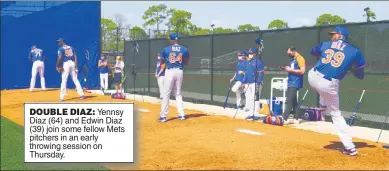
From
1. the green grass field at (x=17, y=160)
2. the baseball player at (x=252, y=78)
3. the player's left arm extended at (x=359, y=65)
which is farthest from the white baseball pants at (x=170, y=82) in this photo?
the player's left arm extended at (x=359, y=65)

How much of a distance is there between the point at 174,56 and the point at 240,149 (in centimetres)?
363

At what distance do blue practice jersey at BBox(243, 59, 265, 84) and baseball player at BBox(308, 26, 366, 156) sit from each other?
5409mm

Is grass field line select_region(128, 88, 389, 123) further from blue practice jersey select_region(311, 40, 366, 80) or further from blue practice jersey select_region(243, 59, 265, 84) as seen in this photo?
blue practice jersey select_region(311, 40, 366, 80)

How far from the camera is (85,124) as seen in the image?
7023mm

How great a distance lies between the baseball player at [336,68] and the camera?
7.17 metres

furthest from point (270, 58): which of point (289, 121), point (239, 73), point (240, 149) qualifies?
point (240, 149)

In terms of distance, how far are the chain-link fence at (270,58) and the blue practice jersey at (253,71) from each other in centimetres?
92

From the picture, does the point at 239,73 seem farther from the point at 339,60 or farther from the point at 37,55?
the point at 37,55

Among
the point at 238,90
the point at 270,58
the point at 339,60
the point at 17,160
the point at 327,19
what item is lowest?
the point at 17,160

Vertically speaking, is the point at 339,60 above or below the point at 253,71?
above

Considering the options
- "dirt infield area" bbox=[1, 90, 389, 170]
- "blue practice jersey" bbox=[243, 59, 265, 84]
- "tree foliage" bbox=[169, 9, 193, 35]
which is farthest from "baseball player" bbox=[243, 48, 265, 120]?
"tree foliage" bbox=[169, 9, 193, 35]

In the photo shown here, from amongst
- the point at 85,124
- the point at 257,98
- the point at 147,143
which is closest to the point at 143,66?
the point at 257,98

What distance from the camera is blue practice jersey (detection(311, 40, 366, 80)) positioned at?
7.16 meters

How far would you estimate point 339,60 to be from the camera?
23.5 feet
